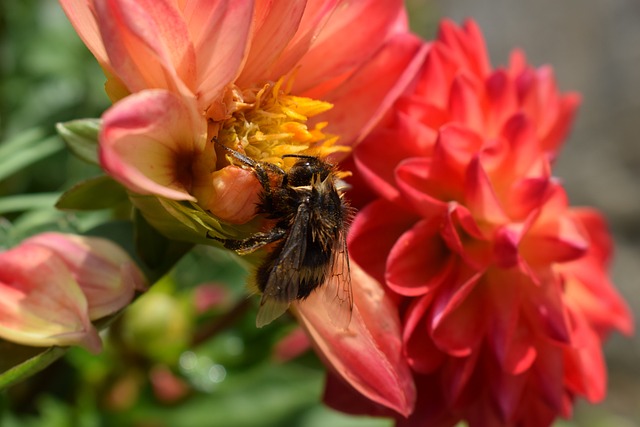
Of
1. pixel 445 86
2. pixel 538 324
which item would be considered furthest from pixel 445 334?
pixel 445 86

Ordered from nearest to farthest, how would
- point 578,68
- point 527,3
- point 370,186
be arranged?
point 370,186, point 578,68, point 527,3

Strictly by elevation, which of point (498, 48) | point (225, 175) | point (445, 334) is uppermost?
point (225, 175)

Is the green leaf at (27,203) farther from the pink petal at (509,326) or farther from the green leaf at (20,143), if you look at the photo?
the pink petal at (509,326)

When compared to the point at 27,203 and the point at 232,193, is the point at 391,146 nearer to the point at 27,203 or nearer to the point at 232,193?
the point at 232,193

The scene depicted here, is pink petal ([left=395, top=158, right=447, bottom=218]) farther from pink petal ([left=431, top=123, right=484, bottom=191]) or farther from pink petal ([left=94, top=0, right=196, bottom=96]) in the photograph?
pink petal ([left=94, top=0, right=196, bottom=96])

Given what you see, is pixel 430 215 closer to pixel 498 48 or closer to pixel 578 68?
pixel 578 68

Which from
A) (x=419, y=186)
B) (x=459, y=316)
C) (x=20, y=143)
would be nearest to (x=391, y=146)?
(x=419, y=186)
